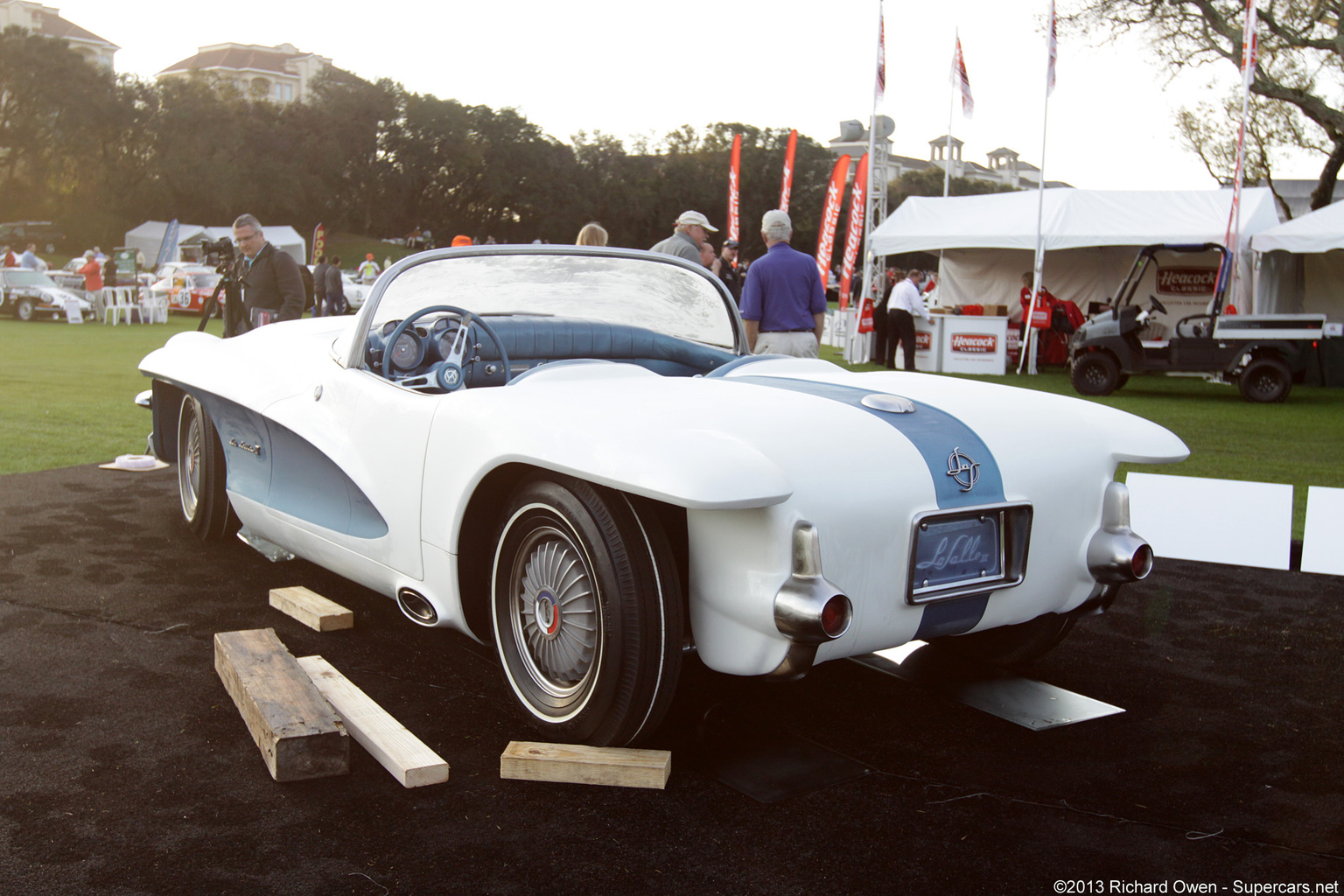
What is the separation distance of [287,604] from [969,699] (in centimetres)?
255

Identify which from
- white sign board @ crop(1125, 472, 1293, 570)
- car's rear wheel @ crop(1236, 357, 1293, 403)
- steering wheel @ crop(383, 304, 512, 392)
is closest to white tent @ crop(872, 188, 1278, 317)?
car's rear wheel @ crop(1236, 357, 1293, 403)

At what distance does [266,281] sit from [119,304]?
1915 centimetres

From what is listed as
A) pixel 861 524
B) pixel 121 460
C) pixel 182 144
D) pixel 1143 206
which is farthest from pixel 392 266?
pixel 182 144

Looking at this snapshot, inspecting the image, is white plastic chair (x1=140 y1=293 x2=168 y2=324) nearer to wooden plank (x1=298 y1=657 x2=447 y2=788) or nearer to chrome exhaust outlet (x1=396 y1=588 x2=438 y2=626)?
wooden plank (x1=298 y1=657 x2=447 y2=788)

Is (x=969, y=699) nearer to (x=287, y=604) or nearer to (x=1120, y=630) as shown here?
(x=1120, y=630)

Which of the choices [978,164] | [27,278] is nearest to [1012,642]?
[27,278]

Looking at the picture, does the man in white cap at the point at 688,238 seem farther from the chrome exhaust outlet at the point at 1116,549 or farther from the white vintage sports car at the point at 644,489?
the chrome exhaust outlet at the point at 1116,549

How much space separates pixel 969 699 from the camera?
3.49m

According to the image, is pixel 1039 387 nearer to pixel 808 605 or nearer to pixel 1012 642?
pixel 1012 642

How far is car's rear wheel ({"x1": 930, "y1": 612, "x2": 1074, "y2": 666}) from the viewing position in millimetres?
3576

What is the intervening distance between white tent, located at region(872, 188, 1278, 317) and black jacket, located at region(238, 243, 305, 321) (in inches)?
532

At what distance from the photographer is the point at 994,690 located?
357 cm

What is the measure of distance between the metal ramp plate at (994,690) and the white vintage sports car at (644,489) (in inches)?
5.8

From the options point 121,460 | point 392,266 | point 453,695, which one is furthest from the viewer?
point 121,460
